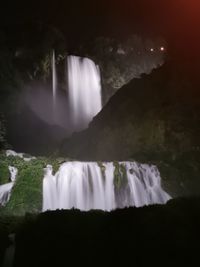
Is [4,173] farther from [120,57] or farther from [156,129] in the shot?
[120,57]

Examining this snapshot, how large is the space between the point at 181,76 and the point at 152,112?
16.1ft

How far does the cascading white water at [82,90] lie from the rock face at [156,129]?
13.6 metres

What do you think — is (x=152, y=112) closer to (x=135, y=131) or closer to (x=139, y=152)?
(x=135, y=131)

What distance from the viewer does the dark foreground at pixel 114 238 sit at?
24.8 ft

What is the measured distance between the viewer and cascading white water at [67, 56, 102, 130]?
162 feet

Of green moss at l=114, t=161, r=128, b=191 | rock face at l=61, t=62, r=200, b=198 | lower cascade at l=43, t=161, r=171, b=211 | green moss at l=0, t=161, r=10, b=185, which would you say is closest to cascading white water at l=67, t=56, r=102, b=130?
rock face at l=61, t=62, r=200, b=198

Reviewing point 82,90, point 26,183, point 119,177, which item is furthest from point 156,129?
point 82,90

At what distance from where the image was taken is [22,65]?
46.0 m

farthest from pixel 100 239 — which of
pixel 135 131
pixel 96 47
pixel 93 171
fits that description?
pixel 96 47

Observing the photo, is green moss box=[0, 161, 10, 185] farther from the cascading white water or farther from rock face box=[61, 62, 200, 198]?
the cascading white water

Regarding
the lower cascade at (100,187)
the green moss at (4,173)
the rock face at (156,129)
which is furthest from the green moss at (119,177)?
the green moss at (4,173)

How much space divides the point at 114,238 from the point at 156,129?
21.9m

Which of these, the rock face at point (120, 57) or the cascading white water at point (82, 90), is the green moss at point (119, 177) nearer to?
the cascading white water at point (82, 90)

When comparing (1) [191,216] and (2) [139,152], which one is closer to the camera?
(1) [191,216]
